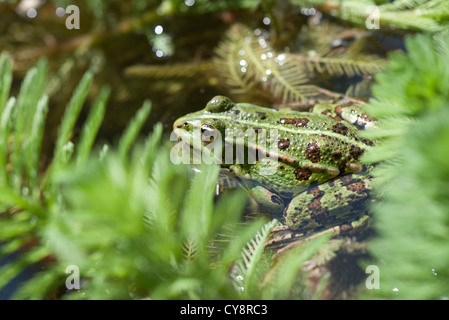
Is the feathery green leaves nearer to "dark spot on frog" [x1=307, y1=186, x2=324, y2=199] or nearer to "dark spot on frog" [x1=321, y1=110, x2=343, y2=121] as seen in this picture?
"dark spot on frog" [x1=307, y1=186, x2=324, y2=199]

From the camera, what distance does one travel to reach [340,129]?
2441 mm

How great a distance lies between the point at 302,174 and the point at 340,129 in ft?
1.26

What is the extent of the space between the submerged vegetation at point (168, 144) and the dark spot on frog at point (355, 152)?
206mm

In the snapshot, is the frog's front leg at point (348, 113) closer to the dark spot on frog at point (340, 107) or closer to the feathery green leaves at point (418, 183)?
the dark spot on frog at point (340, 107)

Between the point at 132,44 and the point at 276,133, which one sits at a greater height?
the point at 132,44

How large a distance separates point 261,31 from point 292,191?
1469mm

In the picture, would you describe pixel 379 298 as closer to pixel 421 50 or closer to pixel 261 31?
pixel 421 50

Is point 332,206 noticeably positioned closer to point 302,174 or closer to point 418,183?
point 302,174

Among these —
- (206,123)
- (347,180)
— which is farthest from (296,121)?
(206,123)

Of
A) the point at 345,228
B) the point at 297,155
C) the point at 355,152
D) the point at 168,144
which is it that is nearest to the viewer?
the point at 345,228

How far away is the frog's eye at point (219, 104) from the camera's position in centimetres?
267

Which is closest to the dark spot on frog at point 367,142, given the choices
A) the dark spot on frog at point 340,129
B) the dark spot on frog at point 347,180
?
the dark spot on frog at point 340,129

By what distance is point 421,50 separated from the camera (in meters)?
1.30

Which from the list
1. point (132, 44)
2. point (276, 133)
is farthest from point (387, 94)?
point (132, 44)
